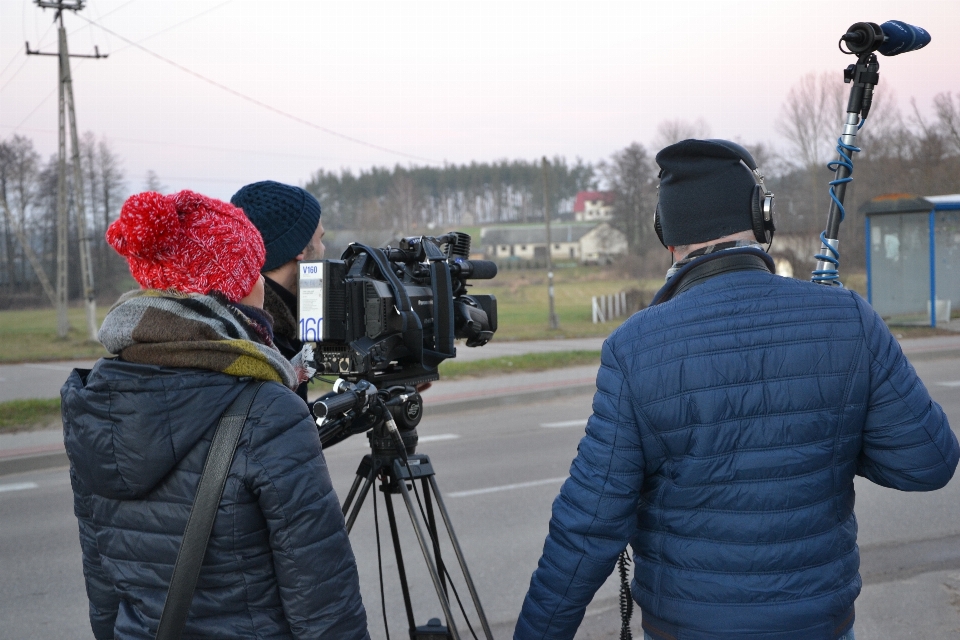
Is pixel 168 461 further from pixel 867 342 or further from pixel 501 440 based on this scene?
pixel 501 440

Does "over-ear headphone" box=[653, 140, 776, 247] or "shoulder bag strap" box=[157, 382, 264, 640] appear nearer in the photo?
"shoulder bag strap" box=[157, 382, 264, 640]

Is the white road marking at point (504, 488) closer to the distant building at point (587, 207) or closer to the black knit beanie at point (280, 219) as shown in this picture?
the black knit beanie at point (280, 219)

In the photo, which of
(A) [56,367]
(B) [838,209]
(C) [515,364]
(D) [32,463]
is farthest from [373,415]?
(A) [56,367]

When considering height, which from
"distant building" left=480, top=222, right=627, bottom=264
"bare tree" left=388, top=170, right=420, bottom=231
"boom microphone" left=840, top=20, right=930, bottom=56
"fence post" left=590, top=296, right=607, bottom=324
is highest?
"bare tree" left=388, top=170, right=420, bottom=231

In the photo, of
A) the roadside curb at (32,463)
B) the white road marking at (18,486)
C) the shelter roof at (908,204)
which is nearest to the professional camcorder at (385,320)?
the white road marking at (18,486)

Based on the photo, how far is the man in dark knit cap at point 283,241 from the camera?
2.84 m

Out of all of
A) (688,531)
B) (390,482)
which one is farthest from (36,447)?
(688,531)

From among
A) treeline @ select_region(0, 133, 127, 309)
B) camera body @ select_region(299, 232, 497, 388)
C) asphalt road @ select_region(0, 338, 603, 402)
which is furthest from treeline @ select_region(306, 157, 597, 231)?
camera body @ select_region(299, 232, 497, 388)

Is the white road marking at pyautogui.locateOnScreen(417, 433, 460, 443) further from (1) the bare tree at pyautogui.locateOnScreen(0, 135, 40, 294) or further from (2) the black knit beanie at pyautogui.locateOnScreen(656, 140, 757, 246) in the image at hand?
(1) the bare tree at pyautogui.locateOnScreen(0, 135, 40, 294)

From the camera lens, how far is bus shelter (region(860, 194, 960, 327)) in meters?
16.8

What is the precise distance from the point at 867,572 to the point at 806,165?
126 feet

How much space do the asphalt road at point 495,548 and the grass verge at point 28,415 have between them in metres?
1.74

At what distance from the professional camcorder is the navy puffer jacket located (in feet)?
1.33

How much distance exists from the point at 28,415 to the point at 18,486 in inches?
99.7
